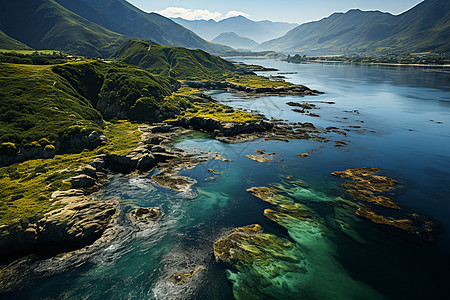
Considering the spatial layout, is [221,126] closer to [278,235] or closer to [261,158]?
[261,158]

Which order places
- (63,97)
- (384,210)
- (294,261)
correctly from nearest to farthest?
(294,261) → (384,210) → (63,97)

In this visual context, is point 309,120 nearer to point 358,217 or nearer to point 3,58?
point 358,217

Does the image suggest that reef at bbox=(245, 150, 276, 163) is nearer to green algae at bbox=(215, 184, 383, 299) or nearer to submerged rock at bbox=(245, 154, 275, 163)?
submerged rock at bbox=(245, 154, 275, 163)

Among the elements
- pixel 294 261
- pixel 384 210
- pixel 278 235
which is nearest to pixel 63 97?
pixel 278 235

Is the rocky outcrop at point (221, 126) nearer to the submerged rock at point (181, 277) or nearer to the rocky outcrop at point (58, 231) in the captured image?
the rocky outcrop at point (58, 231)

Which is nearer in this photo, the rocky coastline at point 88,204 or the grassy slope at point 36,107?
the rocky coastline at point 88,204

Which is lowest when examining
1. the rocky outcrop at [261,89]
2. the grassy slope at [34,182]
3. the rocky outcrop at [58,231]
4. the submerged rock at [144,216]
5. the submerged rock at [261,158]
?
the submerged rock at [261,158]

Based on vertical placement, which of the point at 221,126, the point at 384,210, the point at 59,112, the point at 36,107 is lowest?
the point at 384,210

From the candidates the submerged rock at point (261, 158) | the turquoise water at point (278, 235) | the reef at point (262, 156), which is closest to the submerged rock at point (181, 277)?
the turquoise water at point (278, 235)
